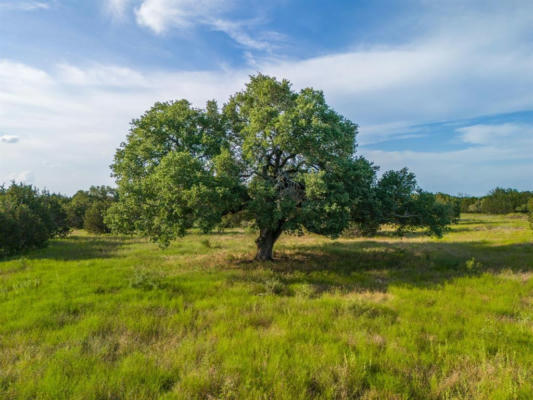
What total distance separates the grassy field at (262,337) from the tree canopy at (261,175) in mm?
3556

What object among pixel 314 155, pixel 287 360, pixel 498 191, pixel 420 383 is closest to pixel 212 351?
pixel 287 360

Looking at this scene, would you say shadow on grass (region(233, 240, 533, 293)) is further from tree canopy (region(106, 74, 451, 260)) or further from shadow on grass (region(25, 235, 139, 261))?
shadow on grass (region(25, 235, 139, 261))

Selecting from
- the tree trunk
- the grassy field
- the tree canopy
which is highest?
the tree canopy

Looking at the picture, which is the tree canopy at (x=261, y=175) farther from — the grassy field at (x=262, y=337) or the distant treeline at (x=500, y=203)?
the distant treeline at (x=500, y=203)

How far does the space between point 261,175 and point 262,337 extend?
37.1 feet

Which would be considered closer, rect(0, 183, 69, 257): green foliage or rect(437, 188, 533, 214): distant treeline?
rect(0, 183, 69, 257): green foliage

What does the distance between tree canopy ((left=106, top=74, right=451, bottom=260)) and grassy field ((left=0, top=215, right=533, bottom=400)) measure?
3.56 m

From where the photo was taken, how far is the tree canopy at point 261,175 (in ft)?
47.1

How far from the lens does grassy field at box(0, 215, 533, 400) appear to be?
5.16 metres

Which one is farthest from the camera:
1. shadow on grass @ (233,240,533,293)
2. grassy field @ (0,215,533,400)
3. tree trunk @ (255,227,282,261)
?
tree trunk @ (255,227,282,261)

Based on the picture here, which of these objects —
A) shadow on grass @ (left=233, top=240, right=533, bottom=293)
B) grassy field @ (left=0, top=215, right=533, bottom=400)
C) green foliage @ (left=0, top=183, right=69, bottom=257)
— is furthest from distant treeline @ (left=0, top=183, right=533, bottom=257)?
grassy field @ (left=0, top=215, right=533, bottom=400)


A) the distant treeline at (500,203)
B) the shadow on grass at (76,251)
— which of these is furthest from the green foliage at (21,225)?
the distant treeline at (500,203)

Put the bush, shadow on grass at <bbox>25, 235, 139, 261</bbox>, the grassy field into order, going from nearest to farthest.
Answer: the grassy field → shadow on grass at <bbox>25, 235, 139, 261</bbox> → the bush

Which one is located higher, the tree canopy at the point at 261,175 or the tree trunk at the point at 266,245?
the tree canopy at the point at 261,175
